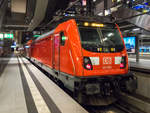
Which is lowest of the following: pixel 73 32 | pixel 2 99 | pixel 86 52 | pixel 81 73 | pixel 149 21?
pixel 2 99

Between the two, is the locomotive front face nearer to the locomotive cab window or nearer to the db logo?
the db logo

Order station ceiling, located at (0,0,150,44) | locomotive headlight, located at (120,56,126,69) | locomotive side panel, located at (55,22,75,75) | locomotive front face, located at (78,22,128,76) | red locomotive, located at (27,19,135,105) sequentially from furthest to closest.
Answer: station ceiling, located at (0,0,150,44), locomotive headlight, located at (120,56,126,69), locomotive side panel, located at (55,22,75,75), locomotive front face, located at (78,22,128,76), red locomotive, located at (27,19,135,105)

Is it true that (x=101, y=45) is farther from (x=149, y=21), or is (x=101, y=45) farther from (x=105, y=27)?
(x=149, y=21)

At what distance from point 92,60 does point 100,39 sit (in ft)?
2.87

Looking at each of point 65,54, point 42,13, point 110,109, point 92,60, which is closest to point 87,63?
point 92,60

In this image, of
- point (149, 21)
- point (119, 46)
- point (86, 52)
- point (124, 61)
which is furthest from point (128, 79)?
point (149, 21)

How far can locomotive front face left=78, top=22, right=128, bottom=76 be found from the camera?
4.55m

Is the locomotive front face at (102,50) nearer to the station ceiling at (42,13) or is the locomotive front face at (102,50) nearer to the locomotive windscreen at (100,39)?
the locomotive windscreen at (100,39)

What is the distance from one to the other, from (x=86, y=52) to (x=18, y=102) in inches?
97.3

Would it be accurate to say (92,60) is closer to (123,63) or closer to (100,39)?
(100,39)

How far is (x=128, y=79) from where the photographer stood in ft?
16.8

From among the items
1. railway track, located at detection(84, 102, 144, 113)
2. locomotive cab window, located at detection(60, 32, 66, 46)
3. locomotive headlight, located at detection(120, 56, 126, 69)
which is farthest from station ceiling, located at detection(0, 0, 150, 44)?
railway track, located at detection(84, 102, 144, 113)

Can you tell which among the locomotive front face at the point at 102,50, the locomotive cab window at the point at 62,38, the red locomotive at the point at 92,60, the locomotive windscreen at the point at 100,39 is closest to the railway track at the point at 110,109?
the red locomotive at the point at 92,60

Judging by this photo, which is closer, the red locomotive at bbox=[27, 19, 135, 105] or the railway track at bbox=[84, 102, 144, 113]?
the red locomotive at bbox=[27, 19, 135, 105]
